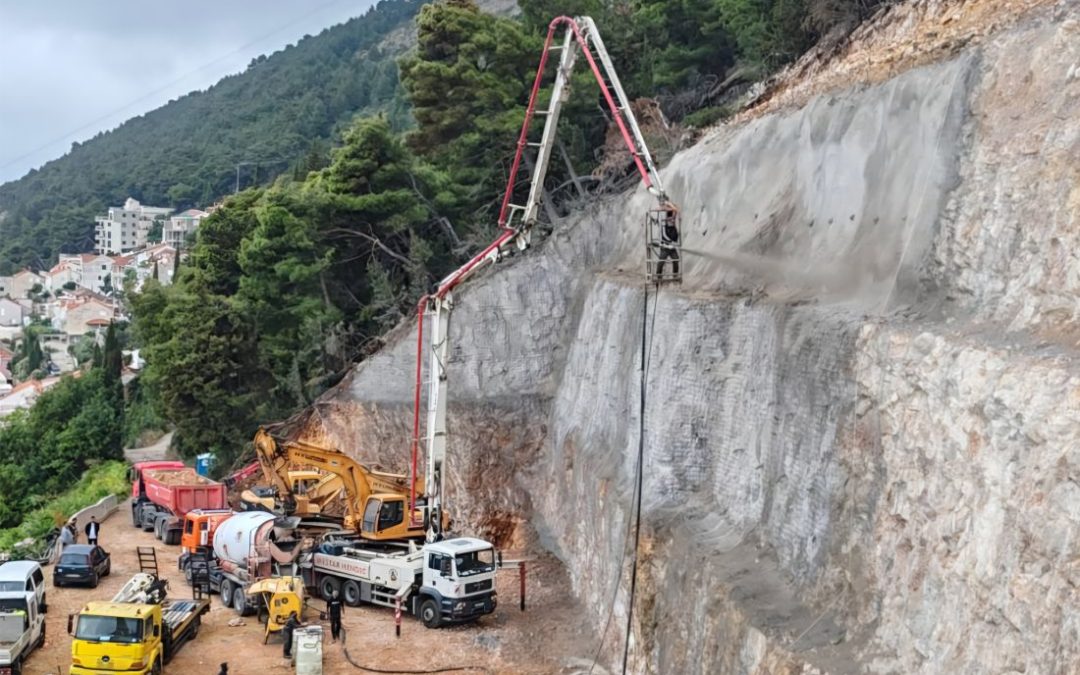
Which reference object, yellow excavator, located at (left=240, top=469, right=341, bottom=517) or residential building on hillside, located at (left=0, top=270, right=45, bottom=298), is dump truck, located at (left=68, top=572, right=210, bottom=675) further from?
residential building on hillside, located at (left=0, top=270, right=45, bottom=298)

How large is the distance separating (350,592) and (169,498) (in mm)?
12513

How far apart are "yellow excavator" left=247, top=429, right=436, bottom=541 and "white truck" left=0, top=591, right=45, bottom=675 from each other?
7.96 meters

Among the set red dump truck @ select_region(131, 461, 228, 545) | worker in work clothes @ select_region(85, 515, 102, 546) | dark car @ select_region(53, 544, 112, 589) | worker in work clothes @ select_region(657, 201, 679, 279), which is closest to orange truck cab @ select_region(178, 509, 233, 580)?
dark car @ select_region(53, 544, 112, 589)

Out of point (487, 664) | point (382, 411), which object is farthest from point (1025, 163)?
point (382, 411)

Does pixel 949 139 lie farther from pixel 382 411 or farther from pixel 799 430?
pixel 382 411

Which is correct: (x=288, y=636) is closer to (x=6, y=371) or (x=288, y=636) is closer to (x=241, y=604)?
(x=241, y=604)

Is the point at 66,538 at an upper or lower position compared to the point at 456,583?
lower

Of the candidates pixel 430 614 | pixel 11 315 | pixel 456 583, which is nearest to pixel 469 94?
pixel 456 583

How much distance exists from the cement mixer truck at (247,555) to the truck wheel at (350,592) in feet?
4.42

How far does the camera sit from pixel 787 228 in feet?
73.5

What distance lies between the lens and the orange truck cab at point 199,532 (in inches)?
1205

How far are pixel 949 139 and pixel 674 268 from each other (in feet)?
30.6

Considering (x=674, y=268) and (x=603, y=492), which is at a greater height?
(x=674, y=268)

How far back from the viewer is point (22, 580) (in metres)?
23.8
